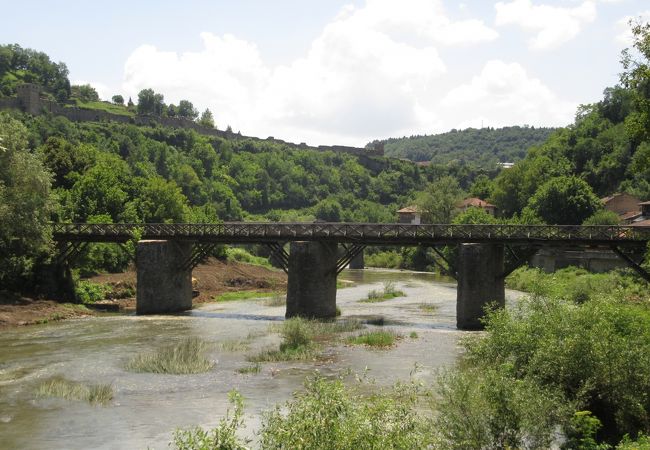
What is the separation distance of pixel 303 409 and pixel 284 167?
151 meters

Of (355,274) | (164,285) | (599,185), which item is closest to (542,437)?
(164,285)

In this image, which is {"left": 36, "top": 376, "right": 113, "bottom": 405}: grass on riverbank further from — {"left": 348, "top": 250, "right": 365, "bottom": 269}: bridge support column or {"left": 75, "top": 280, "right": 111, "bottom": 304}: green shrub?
{"left": 348, "top": 250, "right": 365, "bottom": 269}: bridge support column

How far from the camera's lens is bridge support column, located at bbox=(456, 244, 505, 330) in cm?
3959

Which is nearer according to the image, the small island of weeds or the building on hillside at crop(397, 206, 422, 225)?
the small island of weeds

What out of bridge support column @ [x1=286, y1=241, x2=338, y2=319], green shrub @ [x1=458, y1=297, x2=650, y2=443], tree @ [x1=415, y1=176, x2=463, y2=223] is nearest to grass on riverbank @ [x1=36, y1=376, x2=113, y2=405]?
green shrub @ [x1=458, y1=297, x2=650, y2=443]

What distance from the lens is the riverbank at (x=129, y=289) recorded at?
137ft

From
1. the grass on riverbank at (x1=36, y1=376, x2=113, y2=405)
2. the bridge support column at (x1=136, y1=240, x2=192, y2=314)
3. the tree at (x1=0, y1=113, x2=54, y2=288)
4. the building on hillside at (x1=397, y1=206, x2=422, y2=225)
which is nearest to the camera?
the grass on riverbank at (x1=36, y1=376, x2=113, y2=405)

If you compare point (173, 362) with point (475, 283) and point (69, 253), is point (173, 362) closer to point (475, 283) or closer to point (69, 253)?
point (475, 283)

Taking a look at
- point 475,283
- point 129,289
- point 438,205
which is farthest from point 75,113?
point 475,283

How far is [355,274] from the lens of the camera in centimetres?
8775

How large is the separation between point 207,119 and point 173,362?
163m

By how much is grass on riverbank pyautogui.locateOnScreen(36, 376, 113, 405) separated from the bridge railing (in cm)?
2108

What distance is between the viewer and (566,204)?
8356 cm

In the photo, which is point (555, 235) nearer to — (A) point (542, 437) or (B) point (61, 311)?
(A) point (542, 437)
